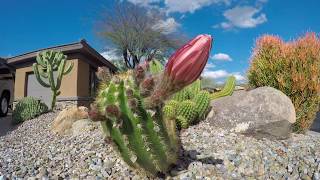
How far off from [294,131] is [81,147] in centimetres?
422

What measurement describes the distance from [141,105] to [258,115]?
3.54 metres

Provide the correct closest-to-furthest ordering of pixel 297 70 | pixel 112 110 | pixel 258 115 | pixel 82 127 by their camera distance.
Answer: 1. pixel 112 110
2. pixel 258 115
3. pixel 297 70
4. pixel 82 127

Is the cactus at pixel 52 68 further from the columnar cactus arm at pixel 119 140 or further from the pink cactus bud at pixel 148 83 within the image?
the pink cactus bud at pixel 148 83

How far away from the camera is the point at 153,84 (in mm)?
3305

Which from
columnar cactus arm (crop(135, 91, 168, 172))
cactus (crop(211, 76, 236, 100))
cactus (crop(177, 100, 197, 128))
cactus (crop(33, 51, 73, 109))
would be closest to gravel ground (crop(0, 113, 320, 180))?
cactus (crop(177, 100, 197, 128))

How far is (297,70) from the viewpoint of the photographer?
7203mm

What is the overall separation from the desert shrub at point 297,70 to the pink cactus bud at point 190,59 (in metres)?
4.52

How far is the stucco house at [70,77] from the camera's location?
16.3m

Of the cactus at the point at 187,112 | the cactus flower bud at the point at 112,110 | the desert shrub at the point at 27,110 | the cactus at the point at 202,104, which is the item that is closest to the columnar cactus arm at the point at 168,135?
the cactus flower bud at the point at 112,110

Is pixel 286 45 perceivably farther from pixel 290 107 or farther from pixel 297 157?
pixel 297 157

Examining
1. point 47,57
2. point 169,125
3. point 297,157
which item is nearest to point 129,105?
point 169,125

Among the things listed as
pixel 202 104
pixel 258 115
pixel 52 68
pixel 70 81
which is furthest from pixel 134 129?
pixel 70 81

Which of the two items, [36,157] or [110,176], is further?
[36,157]

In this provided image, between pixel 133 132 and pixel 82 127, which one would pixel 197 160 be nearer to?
pixel 133 132
